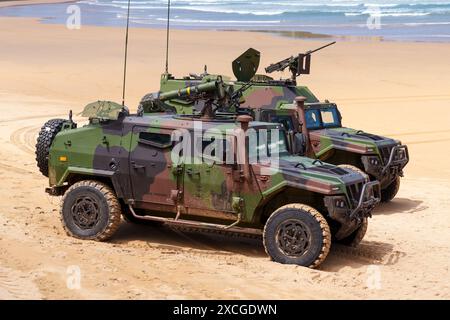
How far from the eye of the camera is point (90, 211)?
11680 mm

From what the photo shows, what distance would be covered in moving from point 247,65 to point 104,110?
16.5 feet

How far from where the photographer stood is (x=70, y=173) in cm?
1190

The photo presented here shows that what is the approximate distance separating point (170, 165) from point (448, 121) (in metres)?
13.7

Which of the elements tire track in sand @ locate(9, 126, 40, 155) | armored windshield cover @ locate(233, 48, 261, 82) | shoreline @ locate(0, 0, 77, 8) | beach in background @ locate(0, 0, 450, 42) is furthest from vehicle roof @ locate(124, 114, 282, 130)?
shoreline @ locate(0, 0, 77, 8)

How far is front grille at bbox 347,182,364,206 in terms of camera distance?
35.5 ft

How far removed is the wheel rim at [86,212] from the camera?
38.3 feet

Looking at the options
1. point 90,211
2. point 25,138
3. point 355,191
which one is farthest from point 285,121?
point 25,138

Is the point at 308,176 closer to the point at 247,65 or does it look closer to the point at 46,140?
the point at 46,140

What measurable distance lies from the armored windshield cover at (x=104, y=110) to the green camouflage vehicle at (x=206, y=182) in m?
0.01

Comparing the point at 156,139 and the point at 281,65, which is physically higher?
the point at 281,65
